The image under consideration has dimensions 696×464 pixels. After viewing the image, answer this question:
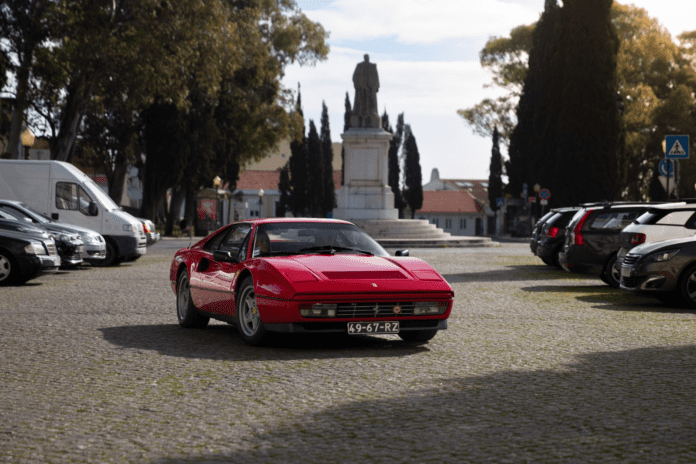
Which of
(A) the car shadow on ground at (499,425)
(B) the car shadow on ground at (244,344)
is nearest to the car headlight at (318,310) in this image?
(B) the car shadow on ground at (244,344)

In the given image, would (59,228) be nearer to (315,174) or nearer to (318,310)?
(318,310)

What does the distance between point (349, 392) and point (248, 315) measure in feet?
9.62

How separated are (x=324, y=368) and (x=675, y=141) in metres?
14.7

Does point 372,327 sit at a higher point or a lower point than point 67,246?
lower

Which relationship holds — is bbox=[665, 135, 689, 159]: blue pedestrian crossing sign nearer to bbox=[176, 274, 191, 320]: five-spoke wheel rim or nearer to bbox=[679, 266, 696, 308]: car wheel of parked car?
bbox=[679, 266, 696, 308]: car wheel of parked car

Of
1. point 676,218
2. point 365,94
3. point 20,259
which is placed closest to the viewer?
point 676,218

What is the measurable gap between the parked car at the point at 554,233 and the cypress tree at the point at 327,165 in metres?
75.1

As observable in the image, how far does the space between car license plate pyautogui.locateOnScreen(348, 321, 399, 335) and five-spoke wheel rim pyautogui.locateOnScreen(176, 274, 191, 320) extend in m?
2.93

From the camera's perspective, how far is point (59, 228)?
2212cm

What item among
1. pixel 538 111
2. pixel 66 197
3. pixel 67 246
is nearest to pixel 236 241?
pixel 67 246

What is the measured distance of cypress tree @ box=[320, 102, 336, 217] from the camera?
10194 cm

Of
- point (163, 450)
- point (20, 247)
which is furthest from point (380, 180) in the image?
point (163, 450)

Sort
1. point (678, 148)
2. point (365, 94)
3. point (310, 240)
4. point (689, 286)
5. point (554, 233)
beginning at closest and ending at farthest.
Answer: point (310, 240)
point (689, 286)
point (678, 148)
point (554, 233)
point (365, 94)

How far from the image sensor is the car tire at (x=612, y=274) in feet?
62.9
